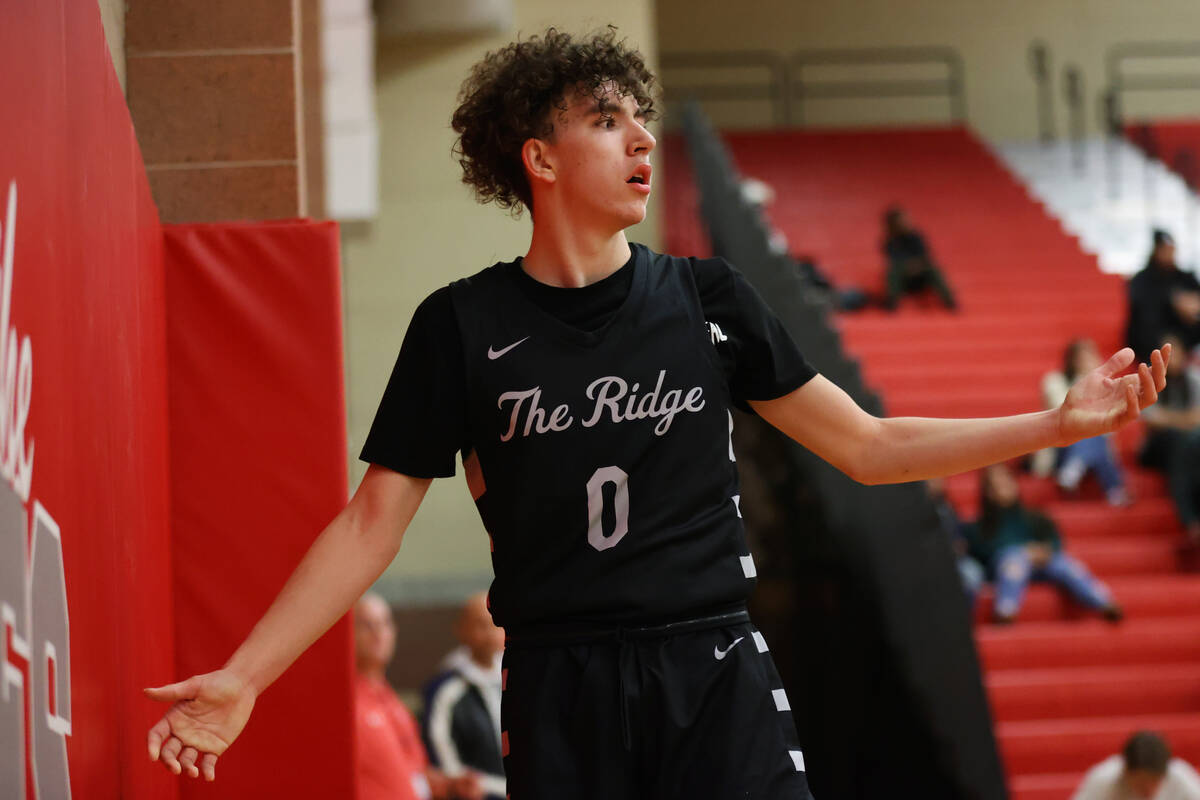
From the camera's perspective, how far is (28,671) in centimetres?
220

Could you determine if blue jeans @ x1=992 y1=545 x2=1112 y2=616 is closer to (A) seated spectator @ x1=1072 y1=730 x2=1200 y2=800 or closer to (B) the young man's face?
(A) seated spectator @ x1=1072 y1=730 x2=1200 y2=800

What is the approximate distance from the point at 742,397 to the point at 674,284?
0.76ft

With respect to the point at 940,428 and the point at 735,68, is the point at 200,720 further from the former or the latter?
the point at 735,68

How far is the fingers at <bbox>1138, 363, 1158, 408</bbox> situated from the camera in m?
2.42

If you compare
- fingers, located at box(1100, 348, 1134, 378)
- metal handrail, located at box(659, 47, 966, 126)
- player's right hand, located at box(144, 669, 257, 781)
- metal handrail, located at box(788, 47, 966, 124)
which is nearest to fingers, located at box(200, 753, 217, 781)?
player's right hand, located at box(144, 669, 257, 781)

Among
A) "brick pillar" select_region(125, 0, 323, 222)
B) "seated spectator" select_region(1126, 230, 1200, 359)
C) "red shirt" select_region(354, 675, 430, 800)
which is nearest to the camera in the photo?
"brick pillar" select_region(125, 0, 323, 222)

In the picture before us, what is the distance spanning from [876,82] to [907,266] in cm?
798

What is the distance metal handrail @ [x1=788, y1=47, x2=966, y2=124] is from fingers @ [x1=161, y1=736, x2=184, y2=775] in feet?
64.1

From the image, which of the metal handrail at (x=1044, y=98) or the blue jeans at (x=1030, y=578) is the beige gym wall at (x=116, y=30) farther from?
the metal handrail at (x=1044, y=98)

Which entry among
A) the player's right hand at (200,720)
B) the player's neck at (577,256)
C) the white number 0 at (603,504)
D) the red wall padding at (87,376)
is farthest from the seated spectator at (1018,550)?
the player's right hand at (200,720)

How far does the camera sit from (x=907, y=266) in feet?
45.5

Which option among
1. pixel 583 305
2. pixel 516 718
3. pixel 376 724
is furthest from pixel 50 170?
pixel 376 724

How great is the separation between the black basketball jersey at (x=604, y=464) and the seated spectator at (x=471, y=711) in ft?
16.0

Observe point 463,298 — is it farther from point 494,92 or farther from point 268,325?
point 268,325
